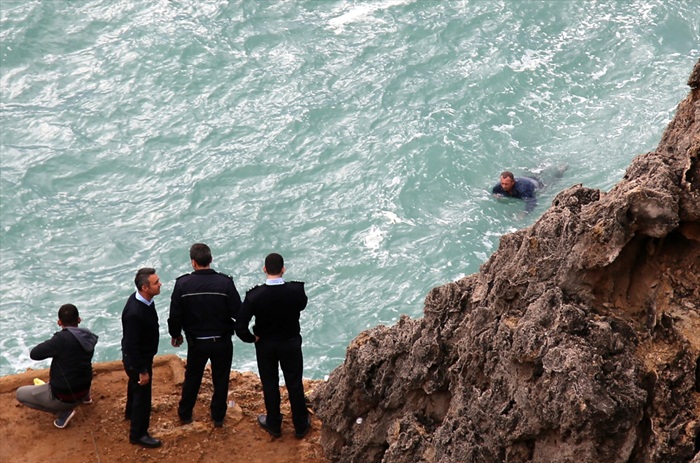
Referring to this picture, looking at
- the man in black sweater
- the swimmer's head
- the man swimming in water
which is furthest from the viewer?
the man swimming in water

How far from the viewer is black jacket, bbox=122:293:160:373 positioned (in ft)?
28.4

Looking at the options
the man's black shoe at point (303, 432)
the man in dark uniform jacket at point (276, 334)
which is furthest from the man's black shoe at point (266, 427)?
the man's black shoe at point (303, 432)

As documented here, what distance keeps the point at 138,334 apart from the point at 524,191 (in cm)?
1047

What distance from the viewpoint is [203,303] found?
8.88 metres

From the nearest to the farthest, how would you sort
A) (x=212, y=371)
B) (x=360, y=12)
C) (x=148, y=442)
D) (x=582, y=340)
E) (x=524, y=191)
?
(x=582, y=340) → (x=148, y=442) → (x=212, y=371) → (x=524, y=191) → (x=360, y=12)

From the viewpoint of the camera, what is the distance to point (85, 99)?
859 inches

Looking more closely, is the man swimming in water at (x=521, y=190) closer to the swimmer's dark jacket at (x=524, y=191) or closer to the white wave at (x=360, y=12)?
the swimmer's dark jacket at (x=524, y=191)

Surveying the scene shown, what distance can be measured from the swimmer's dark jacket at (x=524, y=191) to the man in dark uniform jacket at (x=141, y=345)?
1010 cm

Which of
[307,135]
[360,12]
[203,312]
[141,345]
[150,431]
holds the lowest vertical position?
[307,135]

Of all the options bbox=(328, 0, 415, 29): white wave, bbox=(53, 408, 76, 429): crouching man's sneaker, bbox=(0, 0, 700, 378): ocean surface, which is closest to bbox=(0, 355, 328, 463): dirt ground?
bbox=(53, 408, 76, 429): crouching man's sneaker

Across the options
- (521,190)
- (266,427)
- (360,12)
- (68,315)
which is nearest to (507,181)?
(521,190)

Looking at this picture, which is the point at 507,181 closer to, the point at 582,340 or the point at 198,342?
the point at 198,342

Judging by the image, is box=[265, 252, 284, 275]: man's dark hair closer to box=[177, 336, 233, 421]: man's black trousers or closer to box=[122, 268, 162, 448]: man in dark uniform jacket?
box=[177, 336, 233, 421]: man's black trousers

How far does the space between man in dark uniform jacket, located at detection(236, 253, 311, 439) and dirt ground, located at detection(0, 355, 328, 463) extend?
0.26 metres
